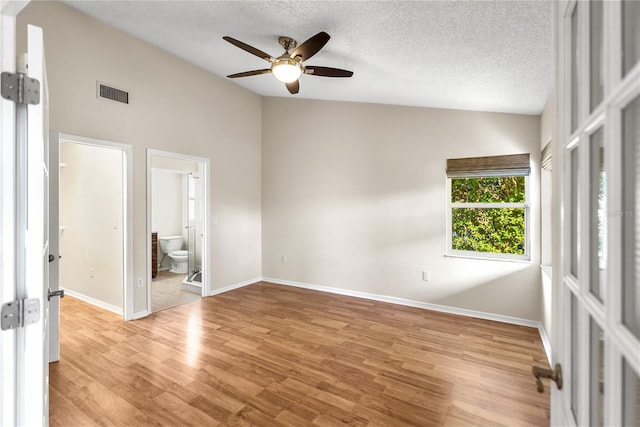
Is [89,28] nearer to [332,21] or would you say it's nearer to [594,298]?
[332,21]

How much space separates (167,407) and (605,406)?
237 cm

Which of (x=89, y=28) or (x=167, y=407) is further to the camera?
(x=89, y=28)

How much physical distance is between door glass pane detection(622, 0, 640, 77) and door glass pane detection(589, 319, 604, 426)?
18.5 inches

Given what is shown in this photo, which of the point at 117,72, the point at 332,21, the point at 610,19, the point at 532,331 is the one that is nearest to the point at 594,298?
the point at 610,19

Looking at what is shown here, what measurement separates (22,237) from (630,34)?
1670 millimetres

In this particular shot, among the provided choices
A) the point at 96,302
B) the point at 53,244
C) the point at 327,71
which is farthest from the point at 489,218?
the point at 96,302

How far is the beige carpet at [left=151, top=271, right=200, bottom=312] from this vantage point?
13.8 feet

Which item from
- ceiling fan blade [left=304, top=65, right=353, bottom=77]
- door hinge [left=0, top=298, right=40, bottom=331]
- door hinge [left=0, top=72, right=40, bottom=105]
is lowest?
door hinge [left=0, top=298, right=40, bottom=331]

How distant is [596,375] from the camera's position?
24.0 inches

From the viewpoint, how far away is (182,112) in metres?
4.09

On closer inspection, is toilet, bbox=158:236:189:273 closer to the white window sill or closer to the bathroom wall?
the bathroom wall

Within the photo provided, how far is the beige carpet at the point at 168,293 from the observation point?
4.21 meters

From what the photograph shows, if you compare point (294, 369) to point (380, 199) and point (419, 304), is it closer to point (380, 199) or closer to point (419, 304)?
point (419, 304)

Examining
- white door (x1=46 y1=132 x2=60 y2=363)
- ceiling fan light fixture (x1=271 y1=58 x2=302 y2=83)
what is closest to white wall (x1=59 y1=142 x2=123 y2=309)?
white door (x1=46 y1=132 x2=60 y2=363)
